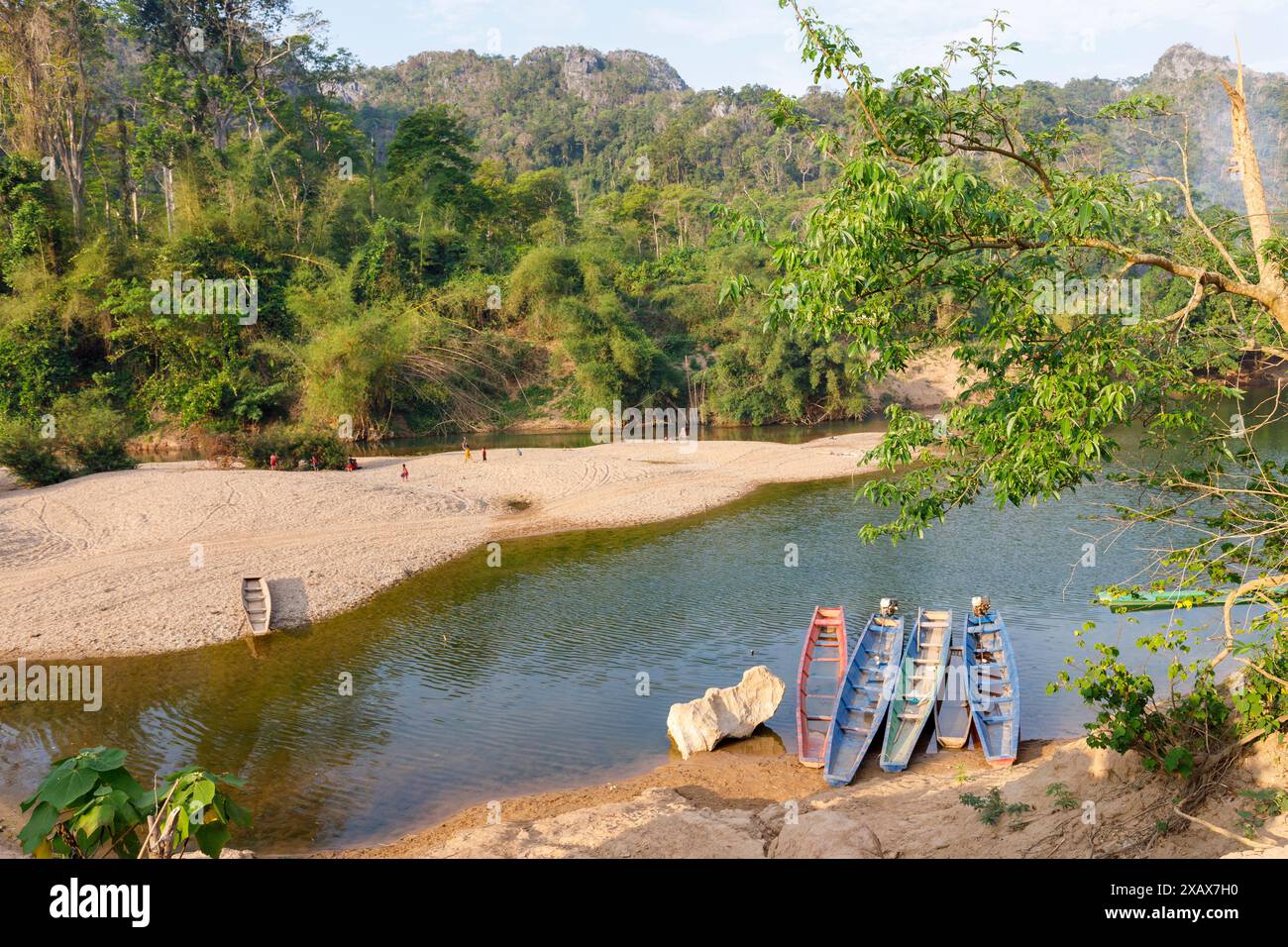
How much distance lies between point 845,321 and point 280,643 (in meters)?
13.9

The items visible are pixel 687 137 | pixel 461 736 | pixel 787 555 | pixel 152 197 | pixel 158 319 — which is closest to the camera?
pixel 461 736

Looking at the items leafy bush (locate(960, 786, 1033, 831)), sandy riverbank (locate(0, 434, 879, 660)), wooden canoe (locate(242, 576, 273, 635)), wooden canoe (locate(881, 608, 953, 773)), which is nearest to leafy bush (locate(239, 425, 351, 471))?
sandy riverbank (locate(0, 434, 879, 660))

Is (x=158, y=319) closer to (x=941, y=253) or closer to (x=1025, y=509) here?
(x=1025, y=509)

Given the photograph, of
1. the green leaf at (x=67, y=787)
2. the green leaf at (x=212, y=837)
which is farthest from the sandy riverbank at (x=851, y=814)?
the green leaf at (x=67, y=787)

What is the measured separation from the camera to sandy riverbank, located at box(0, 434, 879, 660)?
18.1m

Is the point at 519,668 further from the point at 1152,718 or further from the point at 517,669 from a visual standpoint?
the point at 1152,718

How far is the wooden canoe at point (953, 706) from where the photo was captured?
1262 centimetres

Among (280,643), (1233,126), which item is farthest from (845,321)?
(280,643)

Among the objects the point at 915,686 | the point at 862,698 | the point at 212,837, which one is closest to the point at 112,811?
the point at 212,837

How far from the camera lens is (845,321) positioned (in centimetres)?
750

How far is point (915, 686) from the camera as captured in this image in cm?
1343

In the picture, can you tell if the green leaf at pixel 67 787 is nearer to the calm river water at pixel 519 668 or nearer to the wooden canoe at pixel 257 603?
the calm river water at pixel 519 668

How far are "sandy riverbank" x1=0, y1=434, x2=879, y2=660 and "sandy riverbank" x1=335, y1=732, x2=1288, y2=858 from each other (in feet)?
32.2

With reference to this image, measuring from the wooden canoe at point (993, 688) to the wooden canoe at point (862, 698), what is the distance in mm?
1140
